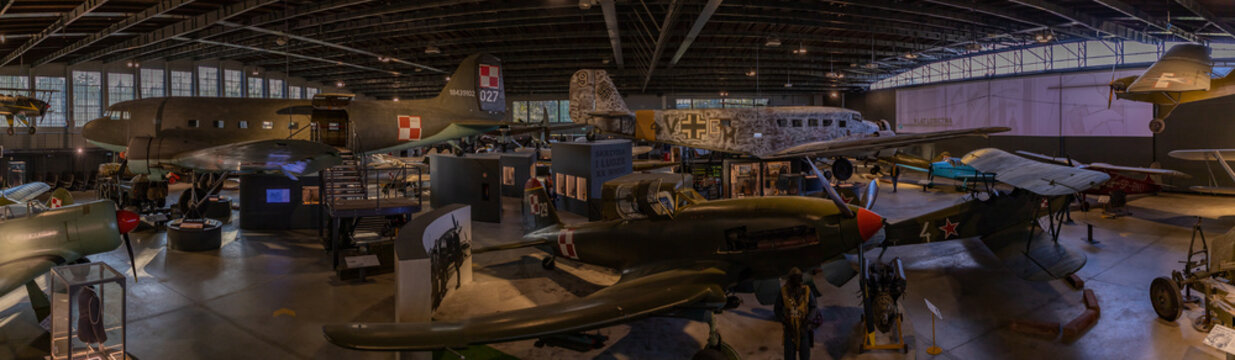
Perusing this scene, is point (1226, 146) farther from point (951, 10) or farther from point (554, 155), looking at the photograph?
point (554, 155)

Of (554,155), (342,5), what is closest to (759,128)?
(554,155)

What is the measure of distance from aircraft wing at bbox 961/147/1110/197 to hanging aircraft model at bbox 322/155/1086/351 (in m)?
0.77

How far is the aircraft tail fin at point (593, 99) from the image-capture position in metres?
21.6

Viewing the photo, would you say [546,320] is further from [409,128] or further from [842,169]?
[842,169]

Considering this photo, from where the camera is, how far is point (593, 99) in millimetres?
21969

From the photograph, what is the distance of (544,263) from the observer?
11617 millimetres

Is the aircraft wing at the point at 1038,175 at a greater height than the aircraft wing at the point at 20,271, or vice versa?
the aircraft wing at the point at 1038,175

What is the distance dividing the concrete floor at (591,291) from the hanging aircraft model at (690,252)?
75 centimetres

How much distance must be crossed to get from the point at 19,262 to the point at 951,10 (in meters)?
23.1

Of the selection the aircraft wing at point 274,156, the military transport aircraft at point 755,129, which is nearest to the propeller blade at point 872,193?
the military transport aircraft at point 755,129

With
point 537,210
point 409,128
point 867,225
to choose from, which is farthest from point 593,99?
point 867,225

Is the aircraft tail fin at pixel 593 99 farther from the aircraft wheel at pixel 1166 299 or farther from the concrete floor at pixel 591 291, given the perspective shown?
the aircraft wheel at pixel 1166 299

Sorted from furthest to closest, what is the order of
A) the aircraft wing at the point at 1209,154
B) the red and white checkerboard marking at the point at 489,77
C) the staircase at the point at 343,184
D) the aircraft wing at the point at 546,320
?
the red and white checkerboard marking at the point at 489,77, the staircase at the point at 343,184, the aircraft wing at the point at 1209,154, the aircraft wing at the point at 546,320

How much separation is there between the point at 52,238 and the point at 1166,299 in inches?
628
